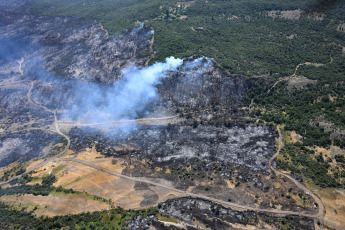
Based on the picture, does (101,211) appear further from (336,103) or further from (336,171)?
(336,103)

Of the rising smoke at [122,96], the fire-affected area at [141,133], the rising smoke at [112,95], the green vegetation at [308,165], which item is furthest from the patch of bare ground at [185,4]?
the green vegetation at [308,165]

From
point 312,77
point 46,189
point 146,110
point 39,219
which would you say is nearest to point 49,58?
point 146,110

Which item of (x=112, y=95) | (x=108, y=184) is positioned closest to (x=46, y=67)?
(x=112, y=95)

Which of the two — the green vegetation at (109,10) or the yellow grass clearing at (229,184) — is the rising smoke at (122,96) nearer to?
the green vegetation at (109,10)

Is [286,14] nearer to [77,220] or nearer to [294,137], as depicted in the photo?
[294,137]

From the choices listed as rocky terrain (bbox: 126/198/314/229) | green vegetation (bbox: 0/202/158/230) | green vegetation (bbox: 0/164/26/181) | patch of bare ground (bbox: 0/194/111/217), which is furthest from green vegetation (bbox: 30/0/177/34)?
rocky terrain (bbox: 126/198/314/229)
